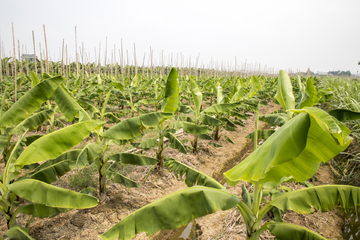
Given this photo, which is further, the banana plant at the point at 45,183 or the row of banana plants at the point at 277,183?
the banana plant at the point at 45,183

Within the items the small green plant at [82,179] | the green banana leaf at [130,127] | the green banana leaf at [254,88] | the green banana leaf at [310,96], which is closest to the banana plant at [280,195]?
the green banana leaf at [130,127]

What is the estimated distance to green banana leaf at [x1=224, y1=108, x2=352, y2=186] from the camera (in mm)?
1219

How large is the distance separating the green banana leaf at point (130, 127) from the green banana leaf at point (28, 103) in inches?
36.5

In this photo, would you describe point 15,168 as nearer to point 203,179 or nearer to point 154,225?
point 154,225

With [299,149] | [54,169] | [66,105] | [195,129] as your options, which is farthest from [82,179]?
[299,149]

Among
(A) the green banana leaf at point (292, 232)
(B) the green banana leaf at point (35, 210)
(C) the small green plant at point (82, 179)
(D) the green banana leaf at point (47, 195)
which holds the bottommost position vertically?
(C) the small green plant at point (82, 179)

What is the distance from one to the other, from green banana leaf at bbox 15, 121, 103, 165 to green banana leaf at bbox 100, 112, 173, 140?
561 mm

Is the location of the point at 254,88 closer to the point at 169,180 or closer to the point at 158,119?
the point at 169,180

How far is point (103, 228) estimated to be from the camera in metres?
3.55

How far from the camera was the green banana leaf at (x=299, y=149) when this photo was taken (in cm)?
122

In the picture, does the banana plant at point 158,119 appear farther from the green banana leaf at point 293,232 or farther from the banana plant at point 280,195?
the green banana leaf at point 293,232

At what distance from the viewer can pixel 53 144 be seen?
2285 millimetres

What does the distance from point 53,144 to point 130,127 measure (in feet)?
3.86

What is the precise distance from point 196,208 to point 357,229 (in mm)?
3730
